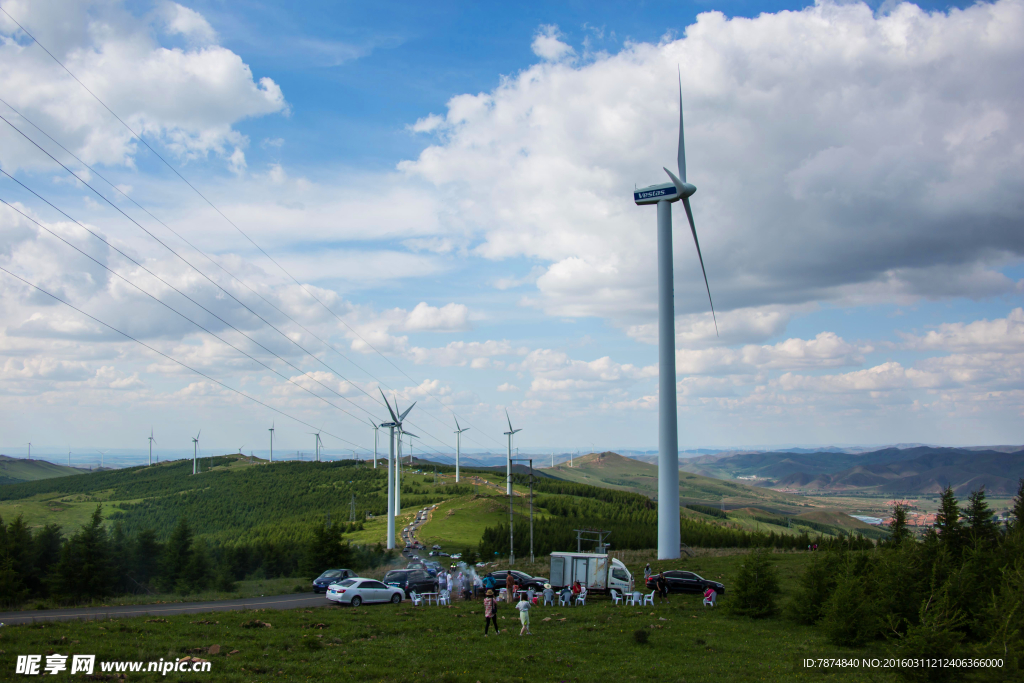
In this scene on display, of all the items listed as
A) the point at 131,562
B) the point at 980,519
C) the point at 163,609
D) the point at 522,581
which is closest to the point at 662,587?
the point at 522,581

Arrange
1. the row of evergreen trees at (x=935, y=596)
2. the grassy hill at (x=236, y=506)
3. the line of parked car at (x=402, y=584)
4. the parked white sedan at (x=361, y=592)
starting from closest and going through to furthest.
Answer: the row of evergreen trees at (x=935, y=596) → the parked white sedan at (x=361, y=592) → the line of parked car at (x=402, y=584) → the grassy hill at (x=236, y=506)

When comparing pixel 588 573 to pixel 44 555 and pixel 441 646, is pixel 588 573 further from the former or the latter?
pixel 44 555

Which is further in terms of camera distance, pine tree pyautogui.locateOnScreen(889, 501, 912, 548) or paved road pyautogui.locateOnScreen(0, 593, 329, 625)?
pine tree pyautogui.locateOnScreen(889, 501, 912, 548)

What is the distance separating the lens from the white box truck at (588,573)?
46906mm

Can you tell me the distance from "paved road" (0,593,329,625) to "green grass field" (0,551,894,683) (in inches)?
208

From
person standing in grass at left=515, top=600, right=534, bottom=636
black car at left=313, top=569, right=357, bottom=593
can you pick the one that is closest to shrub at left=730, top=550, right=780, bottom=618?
person standing in grass at left=515, top=600, right=534, bottom=636

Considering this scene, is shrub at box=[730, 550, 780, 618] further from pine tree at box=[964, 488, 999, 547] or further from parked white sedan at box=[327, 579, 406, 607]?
parked white sedan at box=[327, 579, 406, 607]

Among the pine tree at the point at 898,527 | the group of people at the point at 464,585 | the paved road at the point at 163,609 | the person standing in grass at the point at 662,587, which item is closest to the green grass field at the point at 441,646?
the paved road at the point at 163,609

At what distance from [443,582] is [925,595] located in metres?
29.1

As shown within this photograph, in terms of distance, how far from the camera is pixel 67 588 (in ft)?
163

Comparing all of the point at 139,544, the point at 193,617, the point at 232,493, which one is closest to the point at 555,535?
the point at 139,544

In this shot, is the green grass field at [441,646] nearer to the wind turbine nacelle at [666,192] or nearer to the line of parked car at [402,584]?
the line of parked car at [402,584]

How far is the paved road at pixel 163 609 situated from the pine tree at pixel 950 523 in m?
43.1

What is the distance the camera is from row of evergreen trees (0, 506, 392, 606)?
49.4 m
